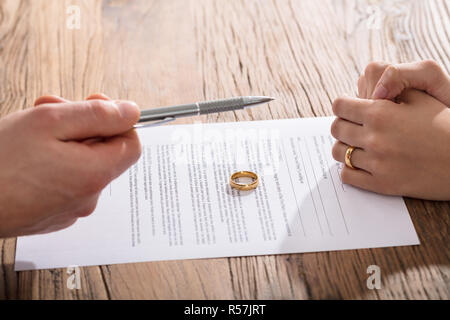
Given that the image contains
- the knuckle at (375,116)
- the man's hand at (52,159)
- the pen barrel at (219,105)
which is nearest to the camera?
the man's hand at (52,159)

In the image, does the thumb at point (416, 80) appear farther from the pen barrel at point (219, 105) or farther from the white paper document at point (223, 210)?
the pen barrel at point (219, 105)

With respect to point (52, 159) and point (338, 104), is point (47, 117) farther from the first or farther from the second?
point (338, 104)

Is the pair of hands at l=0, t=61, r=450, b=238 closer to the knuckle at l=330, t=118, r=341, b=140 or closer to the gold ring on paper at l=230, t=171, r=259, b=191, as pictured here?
the knuckle at l=330, t=118, r=341, b=140

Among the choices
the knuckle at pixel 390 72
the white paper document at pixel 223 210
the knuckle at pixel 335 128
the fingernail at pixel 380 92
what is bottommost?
the white paper document at pixel 223 210

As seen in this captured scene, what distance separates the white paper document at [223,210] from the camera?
863mm

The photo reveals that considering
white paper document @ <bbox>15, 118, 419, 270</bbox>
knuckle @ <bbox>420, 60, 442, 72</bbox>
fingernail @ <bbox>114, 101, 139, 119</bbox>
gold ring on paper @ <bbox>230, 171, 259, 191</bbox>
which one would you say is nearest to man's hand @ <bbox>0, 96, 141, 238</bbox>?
fingernail @ <bbox>114, 101, 139, 119</bbox>

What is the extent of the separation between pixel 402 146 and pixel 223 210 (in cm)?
33

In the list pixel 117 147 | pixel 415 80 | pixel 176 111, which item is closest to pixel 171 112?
pixel 176 111

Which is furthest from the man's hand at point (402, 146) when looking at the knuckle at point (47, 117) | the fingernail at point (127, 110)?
the knuckle at point (47, 117)

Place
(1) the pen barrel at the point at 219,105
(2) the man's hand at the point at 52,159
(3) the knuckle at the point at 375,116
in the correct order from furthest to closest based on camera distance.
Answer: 1. (3) the knuckle at the point at 375,116
2. (1) the pen barrel at the point at 219,105
3. (2) the man's hand at the point at 52,159

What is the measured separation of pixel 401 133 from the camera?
3.13 feet

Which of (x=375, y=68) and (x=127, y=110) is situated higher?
(x=375, y=68)

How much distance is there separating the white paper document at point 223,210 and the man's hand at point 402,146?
3 cm

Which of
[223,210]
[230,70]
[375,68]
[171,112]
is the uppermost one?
[230,70]
